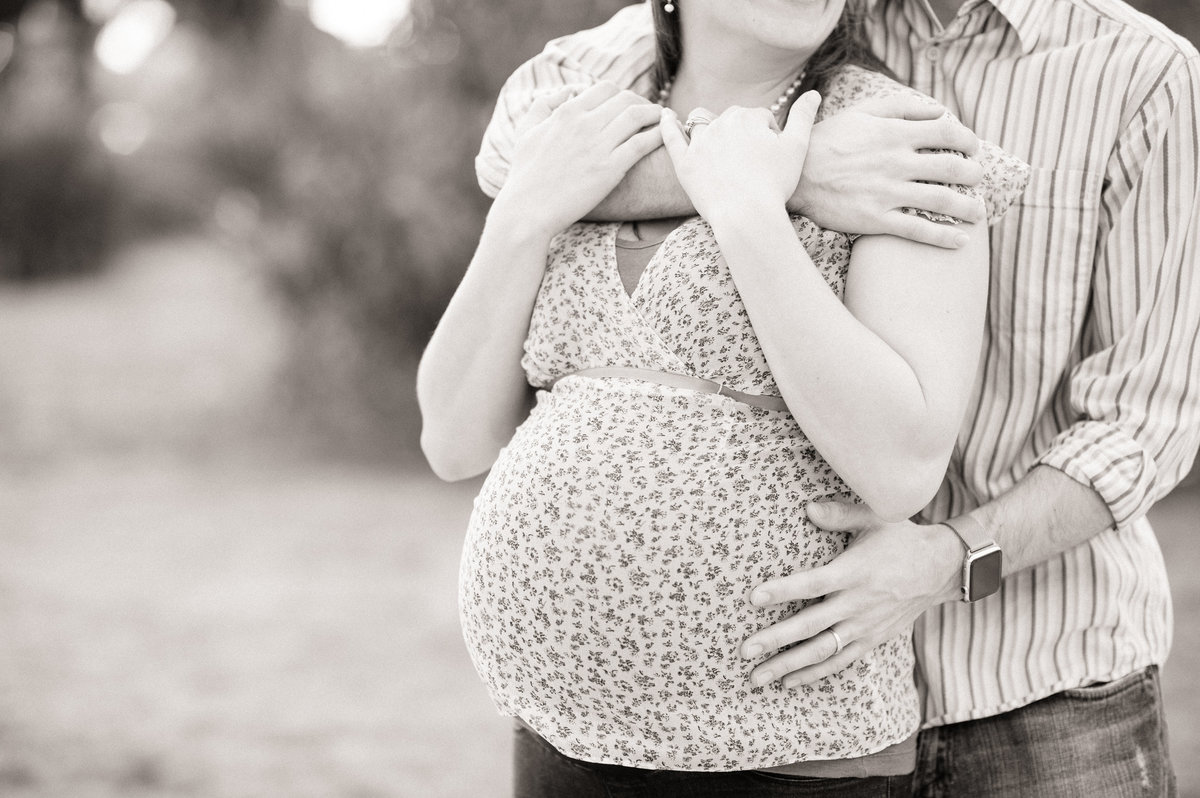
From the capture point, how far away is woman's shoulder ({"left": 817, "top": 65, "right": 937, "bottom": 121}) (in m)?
1.52

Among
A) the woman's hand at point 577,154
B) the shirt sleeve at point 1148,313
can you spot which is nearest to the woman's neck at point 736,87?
the woman's hand at point 577,154

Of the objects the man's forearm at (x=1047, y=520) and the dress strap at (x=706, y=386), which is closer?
the dress strap at (x=706, y=386)

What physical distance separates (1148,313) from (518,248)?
85 centimetres

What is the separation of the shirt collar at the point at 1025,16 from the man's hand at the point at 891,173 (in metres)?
0.28

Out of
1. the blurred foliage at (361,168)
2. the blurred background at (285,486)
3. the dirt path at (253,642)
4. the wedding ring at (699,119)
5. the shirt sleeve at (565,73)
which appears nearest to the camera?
the wedding ring at (699,119)

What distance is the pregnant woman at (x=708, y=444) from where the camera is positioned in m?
1.31

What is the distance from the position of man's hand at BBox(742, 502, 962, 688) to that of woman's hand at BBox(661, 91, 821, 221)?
0.38 m

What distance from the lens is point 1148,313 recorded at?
1546 millimetres

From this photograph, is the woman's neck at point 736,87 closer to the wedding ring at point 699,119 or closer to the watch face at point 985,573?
the wedding ring at point 699,119

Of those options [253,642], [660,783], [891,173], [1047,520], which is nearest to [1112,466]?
[1047,520]

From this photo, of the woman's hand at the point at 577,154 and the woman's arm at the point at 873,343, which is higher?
the woman's hand at the point at 577,154

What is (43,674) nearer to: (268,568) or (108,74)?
(268,568)

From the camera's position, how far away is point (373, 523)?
19.0ft

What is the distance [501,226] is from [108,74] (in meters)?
12.1
